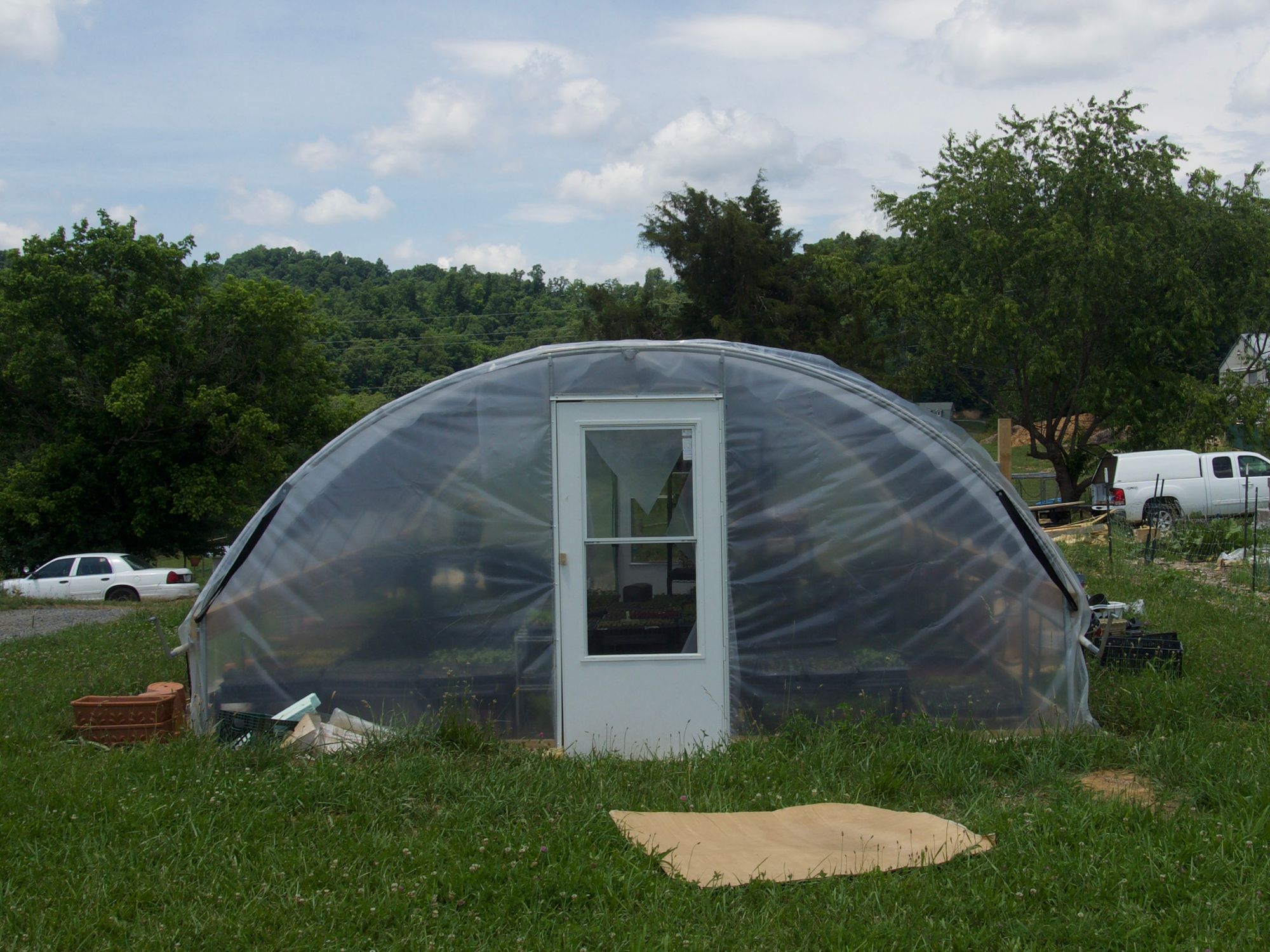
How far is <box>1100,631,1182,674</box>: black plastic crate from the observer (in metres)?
6.61

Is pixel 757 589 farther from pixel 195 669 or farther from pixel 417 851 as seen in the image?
pixel 195 669

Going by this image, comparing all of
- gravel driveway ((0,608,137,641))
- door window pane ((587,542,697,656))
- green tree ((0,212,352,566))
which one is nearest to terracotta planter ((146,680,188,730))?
door window pane ((587,542,697,656))

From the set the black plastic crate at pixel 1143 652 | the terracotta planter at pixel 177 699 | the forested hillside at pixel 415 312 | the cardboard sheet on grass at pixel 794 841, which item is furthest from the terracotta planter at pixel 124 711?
the forested hillside at pixel 415 312

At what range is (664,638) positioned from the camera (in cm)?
571

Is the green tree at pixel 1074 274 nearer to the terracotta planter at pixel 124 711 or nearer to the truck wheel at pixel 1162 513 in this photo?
the truck wheel at pixel 1162 513

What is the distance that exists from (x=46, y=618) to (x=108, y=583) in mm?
4386

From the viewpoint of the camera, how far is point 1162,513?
65.1ft

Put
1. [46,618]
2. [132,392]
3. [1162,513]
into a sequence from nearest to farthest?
[46,618]
[1162,513]
[132,392]

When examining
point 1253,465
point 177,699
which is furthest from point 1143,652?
point 1253,465

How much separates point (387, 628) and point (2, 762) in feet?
6.52

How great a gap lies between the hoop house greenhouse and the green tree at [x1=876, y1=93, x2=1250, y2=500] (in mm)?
21633

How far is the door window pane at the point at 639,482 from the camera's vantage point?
224 inches

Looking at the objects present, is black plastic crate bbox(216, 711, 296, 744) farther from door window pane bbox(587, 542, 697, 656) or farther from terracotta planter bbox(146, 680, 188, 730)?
door window pane bbox(587, 542, 697, 656)

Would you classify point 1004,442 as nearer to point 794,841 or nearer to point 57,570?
point 794,841
